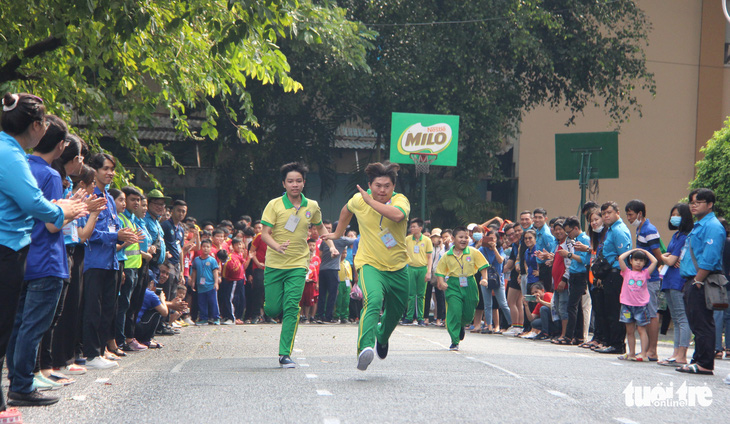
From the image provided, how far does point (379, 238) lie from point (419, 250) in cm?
1024

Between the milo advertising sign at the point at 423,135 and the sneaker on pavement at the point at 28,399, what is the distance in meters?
19.0

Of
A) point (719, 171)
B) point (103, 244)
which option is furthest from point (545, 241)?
point (103, 244)

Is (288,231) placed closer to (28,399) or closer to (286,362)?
(286,362)

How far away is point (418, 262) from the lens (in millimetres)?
18953

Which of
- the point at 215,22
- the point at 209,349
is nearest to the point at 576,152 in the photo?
the point at 209,349

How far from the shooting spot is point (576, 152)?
1998cm

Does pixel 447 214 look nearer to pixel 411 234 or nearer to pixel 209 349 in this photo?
pixel 411 234

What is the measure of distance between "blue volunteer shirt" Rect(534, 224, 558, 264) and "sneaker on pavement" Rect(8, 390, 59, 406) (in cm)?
1042

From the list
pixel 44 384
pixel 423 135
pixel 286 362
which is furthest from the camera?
pixel 423 135

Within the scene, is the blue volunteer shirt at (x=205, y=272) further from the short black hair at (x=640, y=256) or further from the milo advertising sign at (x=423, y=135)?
the short black hair at (x=640, y=256)

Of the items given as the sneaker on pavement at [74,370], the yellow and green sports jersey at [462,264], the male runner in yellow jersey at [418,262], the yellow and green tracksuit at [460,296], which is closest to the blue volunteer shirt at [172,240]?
the yellow and green sports jersey at [462,264]

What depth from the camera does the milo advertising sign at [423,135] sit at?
24797 millimetres

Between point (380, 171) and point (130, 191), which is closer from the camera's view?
point (380, 171)

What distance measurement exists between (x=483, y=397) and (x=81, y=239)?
11.3ft
